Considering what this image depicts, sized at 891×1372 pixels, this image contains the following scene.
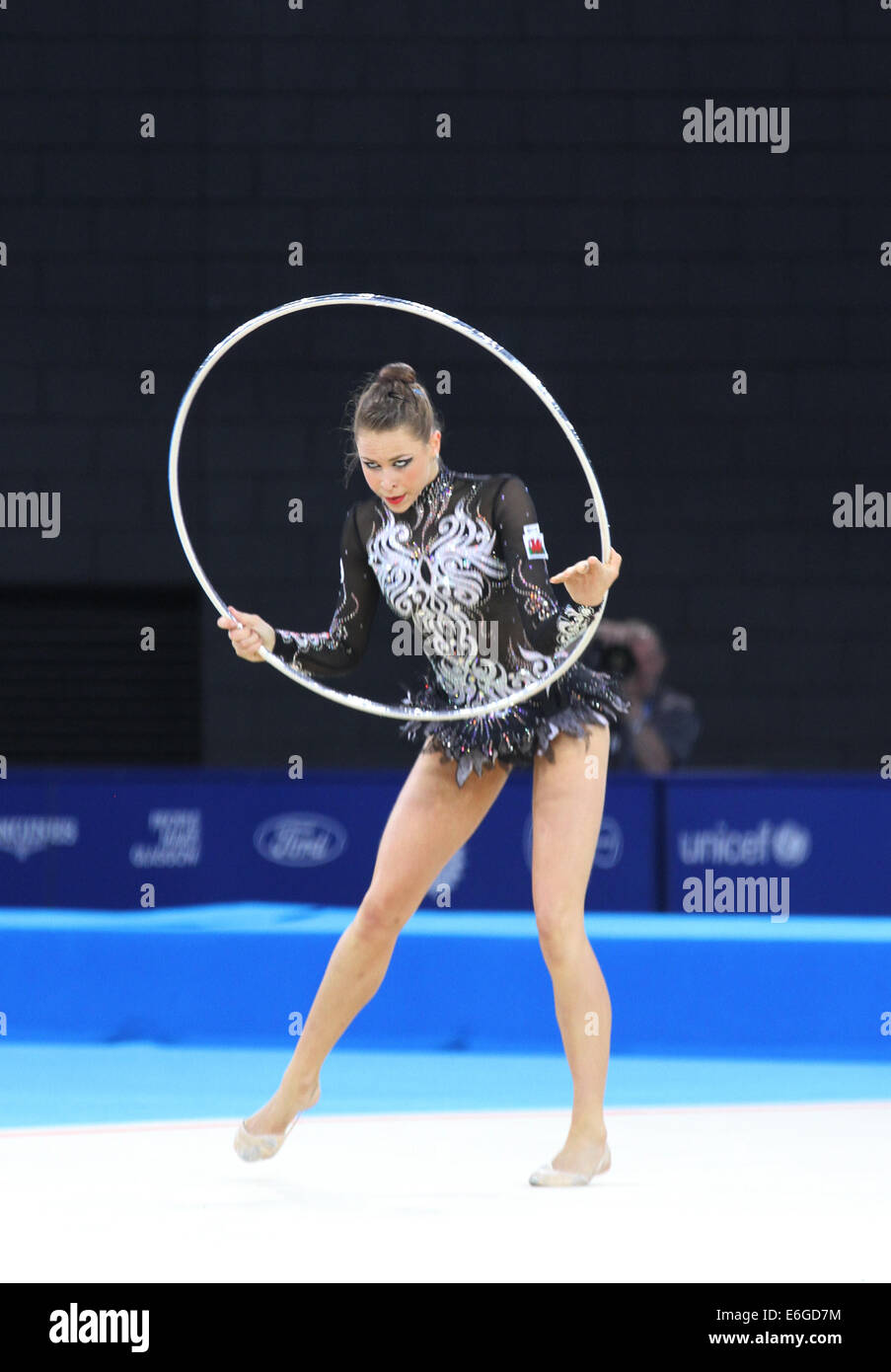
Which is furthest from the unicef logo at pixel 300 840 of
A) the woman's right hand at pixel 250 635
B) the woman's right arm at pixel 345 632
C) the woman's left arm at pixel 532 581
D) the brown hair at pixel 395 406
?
the brown hair at pixel 395 406

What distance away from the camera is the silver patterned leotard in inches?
137

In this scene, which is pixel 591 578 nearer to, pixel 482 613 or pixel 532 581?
pixel 532 581

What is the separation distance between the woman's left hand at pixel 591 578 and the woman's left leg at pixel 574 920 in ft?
1.00

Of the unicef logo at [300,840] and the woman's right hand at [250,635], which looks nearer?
the woman's right hand at [250,635]

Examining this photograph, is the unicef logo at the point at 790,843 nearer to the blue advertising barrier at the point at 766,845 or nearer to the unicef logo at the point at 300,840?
the blue advertising barrier at the point at 766,845

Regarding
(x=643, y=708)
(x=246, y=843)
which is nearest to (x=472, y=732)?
(x=246, y=843)

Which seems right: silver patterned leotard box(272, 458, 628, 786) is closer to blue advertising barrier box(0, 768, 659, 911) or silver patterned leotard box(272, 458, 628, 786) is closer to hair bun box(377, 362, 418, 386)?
hair bun box(377, 362, 418, 386)

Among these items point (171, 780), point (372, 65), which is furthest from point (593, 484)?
point (372, 65)

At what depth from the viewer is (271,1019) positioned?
5445 mm

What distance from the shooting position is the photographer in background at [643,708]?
8188mm

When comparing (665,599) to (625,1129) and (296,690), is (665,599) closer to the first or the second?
(296,690)

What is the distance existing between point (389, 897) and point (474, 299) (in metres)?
6.42

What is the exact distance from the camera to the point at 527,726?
3.50 m

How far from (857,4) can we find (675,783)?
5.17 metres
